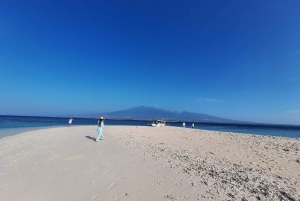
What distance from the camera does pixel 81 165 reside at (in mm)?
6902

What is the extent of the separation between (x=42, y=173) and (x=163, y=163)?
15.6ft

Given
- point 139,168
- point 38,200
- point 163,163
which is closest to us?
point 38,200

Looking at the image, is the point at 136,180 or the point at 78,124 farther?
the point at 78,124

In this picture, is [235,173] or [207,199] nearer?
[207,199]

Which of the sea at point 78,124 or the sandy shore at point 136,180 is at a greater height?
the sea at point 78,124

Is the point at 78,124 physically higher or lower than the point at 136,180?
higher

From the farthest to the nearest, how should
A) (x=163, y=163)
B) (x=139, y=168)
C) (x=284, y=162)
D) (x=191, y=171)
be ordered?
(x=284, y=162), (x=163, y=163), (x=139, y=168), (x=191, y=171)

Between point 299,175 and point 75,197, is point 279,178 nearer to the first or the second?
point 299,175

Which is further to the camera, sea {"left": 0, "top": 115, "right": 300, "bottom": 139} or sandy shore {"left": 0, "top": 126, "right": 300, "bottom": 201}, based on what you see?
sea {"left": 0, "top": 115, "right": 300, "bottom": 139}

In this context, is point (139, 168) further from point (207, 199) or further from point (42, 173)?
point (42, 173)

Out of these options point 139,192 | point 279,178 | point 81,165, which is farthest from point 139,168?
point 279,178

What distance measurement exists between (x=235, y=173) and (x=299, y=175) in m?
2.76

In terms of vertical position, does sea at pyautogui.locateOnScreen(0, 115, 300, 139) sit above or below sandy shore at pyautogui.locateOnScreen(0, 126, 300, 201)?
above

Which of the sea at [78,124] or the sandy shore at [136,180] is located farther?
the sea at [78,124]
